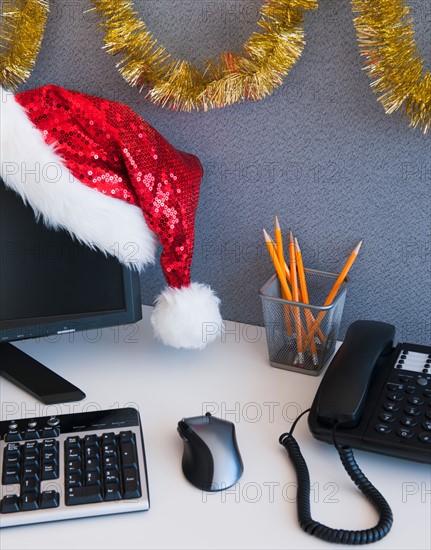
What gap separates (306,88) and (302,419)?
1.24 feet

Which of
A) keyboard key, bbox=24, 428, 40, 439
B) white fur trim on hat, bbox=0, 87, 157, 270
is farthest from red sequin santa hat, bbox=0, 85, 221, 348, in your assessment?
keyboard key, bbox=24, 428, 40, 439

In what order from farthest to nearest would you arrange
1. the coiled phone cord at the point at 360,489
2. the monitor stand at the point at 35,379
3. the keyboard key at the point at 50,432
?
1. the monitor stand at the point at 35,379
2. the keyboard key at the point at 50,432
3. the coiled phone cord at the point at 360,489

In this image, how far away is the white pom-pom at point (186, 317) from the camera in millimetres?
792

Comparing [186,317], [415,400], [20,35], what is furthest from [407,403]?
[20,35]

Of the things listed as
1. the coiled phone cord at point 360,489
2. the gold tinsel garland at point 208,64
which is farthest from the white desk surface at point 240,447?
the gold tinsel garland at point 208,64

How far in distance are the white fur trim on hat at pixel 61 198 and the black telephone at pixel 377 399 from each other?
0.85 ft

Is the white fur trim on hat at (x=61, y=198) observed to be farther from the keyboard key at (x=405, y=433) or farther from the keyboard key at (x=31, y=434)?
the keyboard key at (x=405, y=433)

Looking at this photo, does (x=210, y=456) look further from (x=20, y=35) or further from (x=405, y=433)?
(x=20, y=35)

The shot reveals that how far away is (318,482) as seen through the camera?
0.62 m

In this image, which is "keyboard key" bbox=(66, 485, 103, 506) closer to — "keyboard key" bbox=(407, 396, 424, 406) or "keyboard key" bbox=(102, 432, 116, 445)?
"keyboard key" bbox=(102, 432, 116, 445)

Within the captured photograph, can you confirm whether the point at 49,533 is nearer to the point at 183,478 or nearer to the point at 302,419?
the point at 183,478

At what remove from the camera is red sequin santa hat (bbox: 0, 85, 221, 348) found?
2.28 feet

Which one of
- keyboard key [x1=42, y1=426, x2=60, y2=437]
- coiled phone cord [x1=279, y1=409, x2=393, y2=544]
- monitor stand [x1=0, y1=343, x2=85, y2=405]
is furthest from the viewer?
monitor stand [x1=0, y1=343, x2=85, y2=405]

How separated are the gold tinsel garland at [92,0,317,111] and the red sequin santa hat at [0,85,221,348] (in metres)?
0.08
